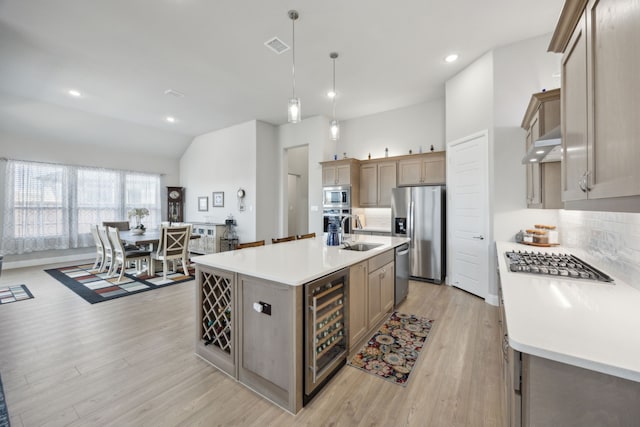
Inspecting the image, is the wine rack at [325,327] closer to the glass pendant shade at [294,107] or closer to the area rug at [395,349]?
the area rug at [395,349]

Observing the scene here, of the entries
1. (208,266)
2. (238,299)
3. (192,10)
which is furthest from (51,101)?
(238,299)

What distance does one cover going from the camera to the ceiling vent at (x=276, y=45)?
3150mm

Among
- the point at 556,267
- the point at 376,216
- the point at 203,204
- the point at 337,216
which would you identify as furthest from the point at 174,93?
the point at 556,267

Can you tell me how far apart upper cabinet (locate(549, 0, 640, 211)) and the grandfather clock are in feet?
28.2

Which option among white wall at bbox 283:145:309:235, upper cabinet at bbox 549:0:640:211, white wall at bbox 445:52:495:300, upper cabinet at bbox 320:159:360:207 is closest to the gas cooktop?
upper cabinet at bbox 549:0:640:211

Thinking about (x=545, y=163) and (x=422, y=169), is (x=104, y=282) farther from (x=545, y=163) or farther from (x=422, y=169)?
(x=545, y=163)

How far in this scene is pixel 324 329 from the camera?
183 centimetres

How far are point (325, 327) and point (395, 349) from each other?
92 centimetres

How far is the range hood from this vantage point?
1.63 metres

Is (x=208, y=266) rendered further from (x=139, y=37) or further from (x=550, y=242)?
(x=550, y=242)

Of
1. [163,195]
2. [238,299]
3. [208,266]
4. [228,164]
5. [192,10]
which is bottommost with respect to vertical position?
[238,299]

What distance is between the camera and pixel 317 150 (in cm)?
579

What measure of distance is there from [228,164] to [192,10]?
4.32 meters

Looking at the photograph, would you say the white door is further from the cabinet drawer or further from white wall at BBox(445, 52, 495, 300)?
the cabinet drawer
